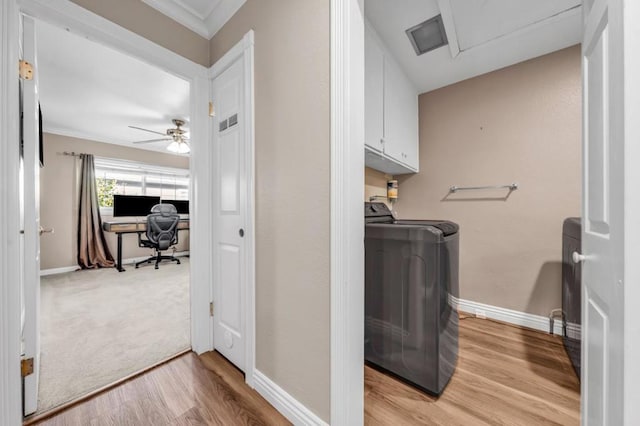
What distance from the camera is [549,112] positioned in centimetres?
202

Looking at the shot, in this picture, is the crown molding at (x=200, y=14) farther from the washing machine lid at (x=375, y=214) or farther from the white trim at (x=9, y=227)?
the washing machine lid at (x=375, y=214)

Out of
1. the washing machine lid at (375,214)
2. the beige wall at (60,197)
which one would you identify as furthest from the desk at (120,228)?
the washing machine lid at (375,214)

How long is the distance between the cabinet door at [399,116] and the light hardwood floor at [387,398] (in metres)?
1.60

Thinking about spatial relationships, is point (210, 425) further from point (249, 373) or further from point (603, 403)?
point (603, 403)

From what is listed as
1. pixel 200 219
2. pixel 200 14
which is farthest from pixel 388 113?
pixel 200 219

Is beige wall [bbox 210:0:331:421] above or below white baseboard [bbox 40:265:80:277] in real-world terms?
above

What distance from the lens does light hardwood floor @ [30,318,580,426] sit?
1184 mm

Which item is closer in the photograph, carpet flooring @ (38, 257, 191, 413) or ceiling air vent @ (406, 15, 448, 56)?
carpet flooring @ (38, 257, 191, 413)

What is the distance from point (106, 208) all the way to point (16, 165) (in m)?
4.75

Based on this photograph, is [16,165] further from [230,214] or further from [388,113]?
[388,113]

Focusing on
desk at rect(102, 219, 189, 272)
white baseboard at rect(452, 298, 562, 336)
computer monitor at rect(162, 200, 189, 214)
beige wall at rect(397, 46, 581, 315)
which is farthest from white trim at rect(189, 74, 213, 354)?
computer monitor at rect(162, 200, 189, 214)

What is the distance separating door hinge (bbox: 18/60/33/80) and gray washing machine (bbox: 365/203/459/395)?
1.92 meters

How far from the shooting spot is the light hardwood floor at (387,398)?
1184mm

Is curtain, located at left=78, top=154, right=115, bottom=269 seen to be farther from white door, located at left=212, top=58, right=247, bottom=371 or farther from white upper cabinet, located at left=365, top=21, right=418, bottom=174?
white upper cabinet, located at left=365, top=21, right=418, bottom=174
